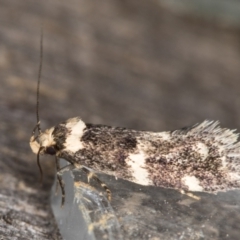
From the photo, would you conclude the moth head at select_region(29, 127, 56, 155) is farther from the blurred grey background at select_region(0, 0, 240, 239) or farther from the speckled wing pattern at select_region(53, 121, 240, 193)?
the blurred grey background at select_region(0, 0, 240, 239)

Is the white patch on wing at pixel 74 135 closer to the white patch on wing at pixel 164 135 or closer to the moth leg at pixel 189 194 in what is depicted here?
the white patch on wing at pixel 164 135

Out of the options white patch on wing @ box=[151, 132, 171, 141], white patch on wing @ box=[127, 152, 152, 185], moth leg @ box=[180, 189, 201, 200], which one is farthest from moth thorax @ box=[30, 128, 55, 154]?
moth leg @ box=[180, 189, 201, 200]

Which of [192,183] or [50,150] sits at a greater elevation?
[50,150]

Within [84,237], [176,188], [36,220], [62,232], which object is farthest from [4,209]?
[176,188]

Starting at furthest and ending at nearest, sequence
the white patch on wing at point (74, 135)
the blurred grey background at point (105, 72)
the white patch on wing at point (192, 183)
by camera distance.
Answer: the blurred grey background at point (105, 72)
the white patch on wing at point (74, 135)
the white patch on wing at point (192, 183)

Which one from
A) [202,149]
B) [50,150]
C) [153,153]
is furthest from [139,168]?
[50,150]

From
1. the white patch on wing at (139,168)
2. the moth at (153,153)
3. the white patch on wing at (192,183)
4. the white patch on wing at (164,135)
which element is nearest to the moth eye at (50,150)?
the moth at (153,153)

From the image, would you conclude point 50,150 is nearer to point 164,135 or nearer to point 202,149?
point 164,135

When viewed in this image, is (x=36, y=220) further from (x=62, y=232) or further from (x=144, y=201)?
(x=144, y=201)
